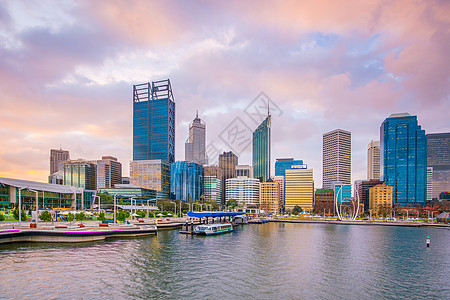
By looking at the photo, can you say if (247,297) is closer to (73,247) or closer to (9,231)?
(73,247)

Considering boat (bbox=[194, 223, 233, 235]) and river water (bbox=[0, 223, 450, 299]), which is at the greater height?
river water (bbox=[0, 223, 450, 299])

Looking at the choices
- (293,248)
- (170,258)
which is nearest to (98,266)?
(170,258)

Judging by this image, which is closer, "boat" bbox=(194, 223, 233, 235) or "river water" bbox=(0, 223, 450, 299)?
"river water" bbox=(0, 223, 450, 299)

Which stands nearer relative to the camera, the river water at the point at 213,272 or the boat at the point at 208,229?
the river water at the point at 213,272

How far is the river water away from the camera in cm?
3428

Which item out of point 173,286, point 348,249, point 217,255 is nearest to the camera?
point 173,286

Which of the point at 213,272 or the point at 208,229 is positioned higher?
the point at 213,272

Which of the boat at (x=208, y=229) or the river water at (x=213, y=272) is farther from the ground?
the river water at (x=213, y=272)

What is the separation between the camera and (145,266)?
1778 inches

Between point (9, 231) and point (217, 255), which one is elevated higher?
point (9, 231)

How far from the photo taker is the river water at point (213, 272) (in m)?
34.3

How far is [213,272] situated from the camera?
43.1 metres

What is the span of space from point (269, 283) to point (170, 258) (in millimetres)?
20330

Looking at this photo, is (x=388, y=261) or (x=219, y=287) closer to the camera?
(x=219, y=287)
